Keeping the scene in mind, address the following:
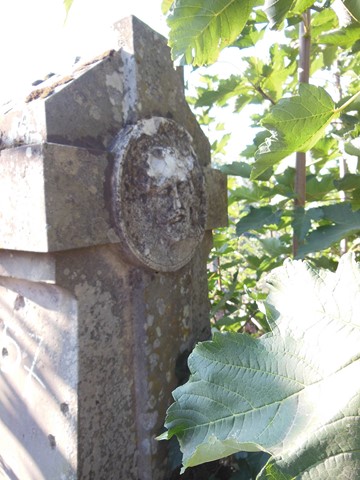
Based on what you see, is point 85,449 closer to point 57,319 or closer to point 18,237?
point 57,319

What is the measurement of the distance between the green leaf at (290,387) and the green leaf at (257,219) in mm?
963

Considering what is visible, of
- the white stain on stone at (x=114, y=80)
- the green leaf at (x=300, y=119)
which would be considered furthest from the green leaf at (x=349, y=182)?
the white stain on stone at (x=114, y=80)

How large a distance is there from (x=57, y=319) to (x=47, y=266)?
0.17 meters

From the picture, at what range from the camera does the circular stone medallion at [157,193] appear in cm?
123

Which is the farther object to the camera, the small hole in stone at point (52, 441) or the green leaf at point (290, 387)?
the small hole in stone at point (52, 441)

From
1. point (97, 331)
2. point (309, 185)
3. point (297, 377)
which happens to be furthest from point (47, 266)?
point (309, 185)

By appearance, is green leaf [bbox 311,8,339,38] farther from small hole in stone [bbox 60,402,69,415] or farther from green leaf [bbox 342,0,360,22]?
small hole in stone [bbox 60,402,69,415]

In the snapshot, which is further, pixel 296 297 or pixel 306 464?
pixel 296 297

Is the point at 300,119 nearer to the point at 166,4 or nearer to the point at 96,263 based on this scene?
the point at 166,4

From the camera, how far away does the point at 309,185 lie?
169cm

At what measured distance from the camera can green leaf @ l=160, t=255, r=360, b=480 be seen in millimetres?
442

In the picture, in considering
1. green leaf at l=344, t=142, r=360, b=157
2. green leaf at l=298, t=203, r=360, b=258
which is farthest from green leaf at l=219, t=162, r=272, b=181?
green leaf at l=344, t=142, r=360, b=157

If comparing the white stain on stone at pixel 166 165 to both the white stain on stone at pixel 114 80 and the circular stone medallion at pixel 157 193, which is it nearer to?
the circular stone medallion at pixel 157 193

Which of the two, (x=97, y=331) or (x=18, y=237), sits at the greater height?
(x=18, y=237)
